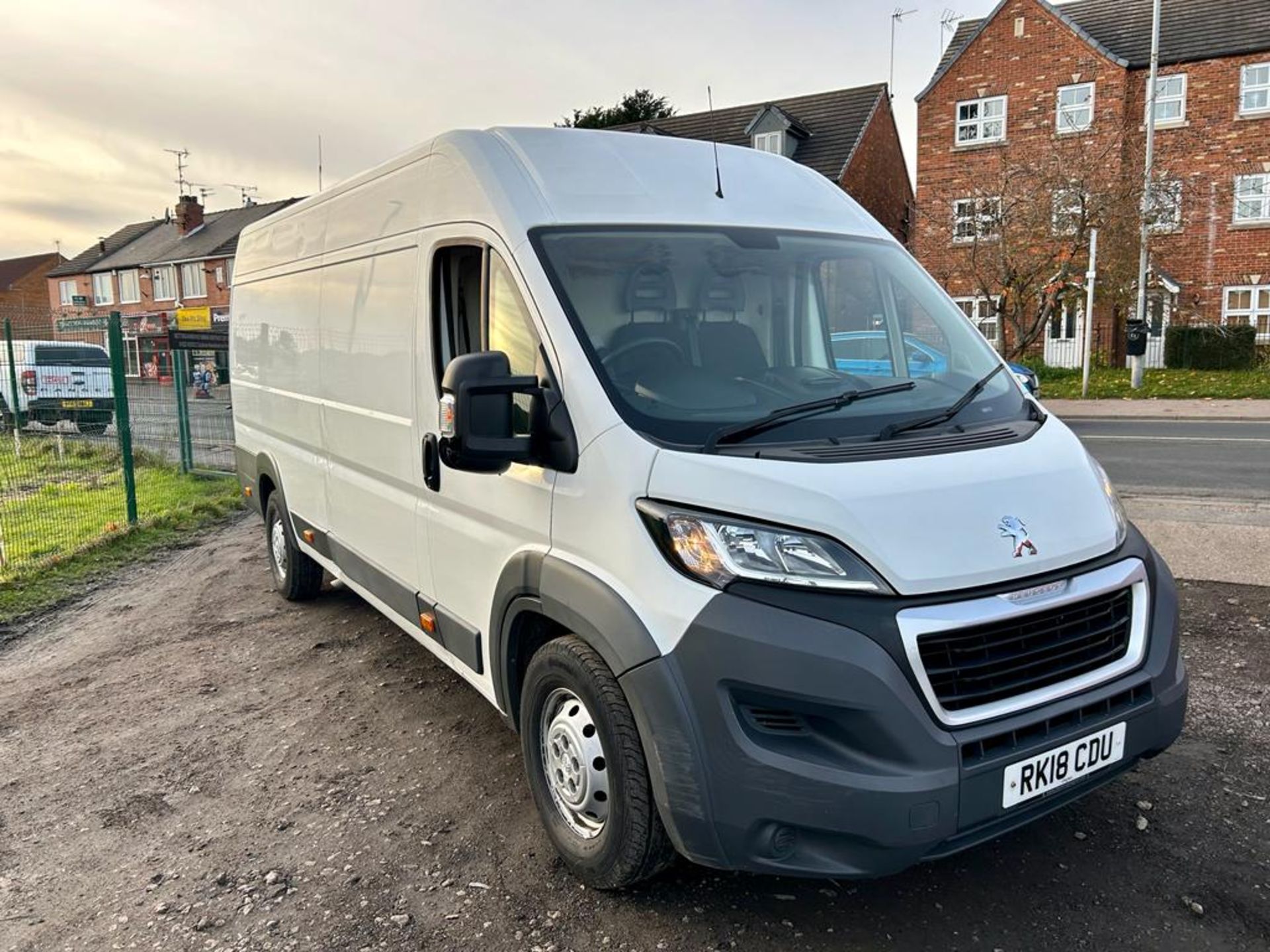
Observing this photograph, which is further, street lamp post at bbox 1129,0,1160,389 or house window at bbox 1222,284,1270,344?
house window at bbox 1222,284,1270,344

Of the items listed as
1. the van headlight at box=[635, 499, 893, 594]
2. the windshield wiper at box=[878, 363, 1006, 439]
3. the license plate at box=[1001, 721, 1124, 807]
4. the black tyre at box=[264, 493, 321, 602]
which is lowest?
the black tyre at box=[264, 493, 321, 602]

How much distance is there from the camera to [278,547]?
657cm

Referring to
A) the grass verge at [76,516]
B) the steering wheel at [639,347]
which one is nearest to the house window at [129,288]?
the grass verge at [76,516]

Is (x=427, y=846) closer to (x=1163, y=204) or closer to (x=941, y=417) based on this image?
(x=941, y=417)

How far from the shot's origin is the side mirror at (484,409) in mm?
2781

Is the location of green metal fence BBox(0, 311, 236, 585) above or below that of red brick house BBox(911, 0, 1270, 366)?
below

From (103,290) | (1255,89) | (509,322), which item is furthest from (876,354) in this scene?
(103,290)

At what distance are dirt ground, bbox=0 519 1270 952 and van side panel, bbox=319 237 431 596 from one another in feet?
2.77

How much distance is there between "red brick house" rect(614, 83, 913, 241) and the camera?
100 ft

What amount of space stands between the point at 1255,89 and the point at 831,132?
12179 millimetres

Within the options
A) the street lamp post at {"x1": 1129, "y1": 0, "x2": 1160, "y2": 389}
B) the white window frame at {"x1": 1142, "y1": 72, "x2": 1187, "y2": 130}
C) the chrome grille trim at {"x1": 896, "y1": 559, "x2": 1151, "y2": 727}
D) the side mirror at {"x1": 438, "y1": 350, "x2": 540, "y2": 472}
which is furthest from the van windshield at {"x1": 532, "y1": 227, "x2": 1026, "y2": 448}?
the white window frame at {"x1": 1142, "y1": 72, "x2": 1187, "y2": 130}

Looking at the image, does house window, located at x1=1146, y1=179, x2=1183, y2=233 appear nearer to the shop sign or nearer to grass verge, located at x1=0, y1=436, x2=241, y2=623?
grass verge, located at x1=0, y1=436, x2=241, y2=623

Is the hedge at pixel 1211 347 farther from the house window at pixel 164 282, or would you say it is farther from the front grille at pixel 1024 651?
the house window at pixel 164 282

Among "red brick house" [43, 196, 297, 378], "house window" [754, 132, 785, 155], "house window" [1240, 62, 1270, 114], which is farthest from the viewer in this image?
"red brick house" [43, 196, 297, 378]
